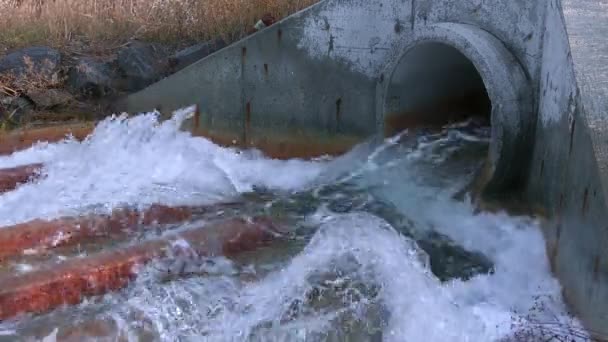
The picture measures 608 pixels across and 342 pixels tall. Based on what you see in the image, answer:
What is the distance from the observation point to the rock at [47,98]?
6625 millimetres

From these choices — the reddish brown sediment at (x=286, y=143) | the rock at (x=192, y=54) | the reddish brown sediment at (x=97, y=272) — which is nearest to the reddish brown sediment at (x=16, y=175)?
the reddish brown sediment at (x=286, y=143)

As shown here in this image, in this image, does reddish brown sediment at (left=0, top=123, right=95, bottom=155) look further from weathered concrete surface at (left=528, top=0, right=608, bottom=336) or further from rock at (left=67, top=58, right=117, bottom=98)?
weathered concrete surface at (left=528, top=0, right=608, bottom=336)

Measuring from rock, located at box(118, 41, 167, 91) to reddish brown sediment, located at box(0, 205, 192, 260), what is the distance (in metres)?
2.31

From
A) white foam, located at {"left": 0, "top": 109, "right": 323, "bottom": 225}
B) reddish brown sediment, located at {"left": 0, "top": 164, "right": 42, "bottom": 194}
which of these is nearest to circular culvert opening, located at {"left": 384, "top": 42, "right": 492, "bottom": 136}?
white foam, located at {"left": 0, "top": 109, "right": 323, "bottom": 225}

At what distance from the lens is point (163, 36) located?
7750 millimetres

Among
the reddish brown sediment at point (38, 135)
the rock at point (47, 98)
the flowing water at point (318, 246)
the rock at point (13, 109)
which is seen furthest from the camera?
the rock at point (47, 98)

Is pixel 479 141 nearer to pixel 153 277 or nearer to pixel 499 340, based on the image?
pixel 499 340

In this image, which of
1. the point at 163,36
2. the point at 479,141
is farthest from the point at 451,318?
the point at 163,36

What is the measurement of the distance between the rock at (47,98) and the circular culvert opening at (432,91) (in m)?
2.84

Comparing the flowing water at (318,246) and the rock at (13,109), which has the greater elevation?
the rock at (13,109)

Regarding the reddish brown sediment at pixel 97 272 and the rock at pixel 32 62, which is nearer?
the reddish brown sediment at pixel 97 272

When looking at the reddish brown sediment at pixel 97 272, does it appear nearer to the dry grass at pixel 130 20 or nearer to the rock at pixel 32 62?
the rock at pixel 32 62

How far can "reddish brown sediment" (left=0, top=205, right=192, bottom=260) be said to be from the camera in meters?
4.53

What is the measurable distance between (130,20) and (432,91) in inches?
130
